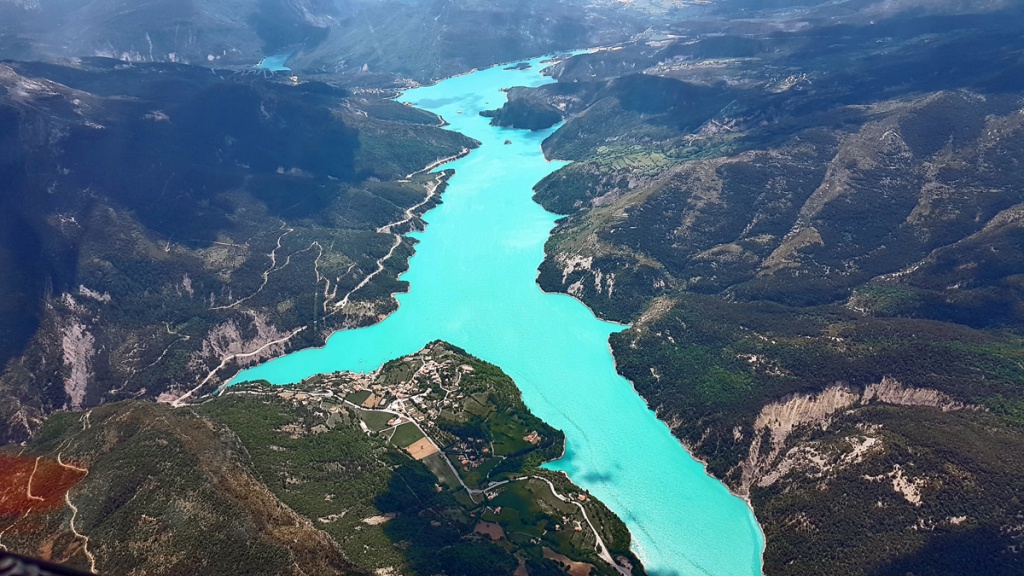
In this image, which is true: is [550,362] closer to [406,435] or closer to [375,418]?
[406,435]

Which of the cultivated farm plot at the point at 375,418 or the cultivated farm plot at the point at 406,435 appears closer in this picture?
the cultivated farm plot at the point at 406,435

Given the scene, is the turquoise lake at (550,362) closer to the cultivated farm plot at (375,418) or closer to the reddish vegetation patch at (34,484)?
the cultivated farm plot at (375,418)

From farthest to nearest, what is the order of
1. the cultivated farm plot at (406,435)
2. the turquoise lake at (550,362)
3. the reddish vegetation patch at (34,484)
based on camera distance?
the cultivated farm plot at (406,435), the turquoise lake at (550,362), the reddish vegetation patch at (34,484)

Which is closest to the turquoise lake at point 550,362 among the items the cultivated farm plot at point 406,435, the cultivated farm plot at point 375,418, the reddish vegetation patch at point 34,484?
the cultivated farm plot at point 375,418

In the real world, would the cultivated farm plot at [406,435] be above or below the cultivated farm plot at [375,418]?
below

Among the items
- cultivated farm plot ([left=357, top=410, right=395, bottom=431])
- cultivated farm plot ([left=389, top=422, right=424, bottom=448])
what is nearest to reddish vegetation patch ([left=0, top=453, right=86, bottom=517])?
cultivated farm plot ([left=357, top=410, right=395, bottom=431])

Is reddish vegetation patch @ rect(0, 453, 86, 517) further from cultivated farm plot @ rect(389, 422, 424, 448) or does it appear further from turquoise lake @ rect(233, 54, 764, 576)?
turquoise lake @ rect(233, 54, 764, 576)
